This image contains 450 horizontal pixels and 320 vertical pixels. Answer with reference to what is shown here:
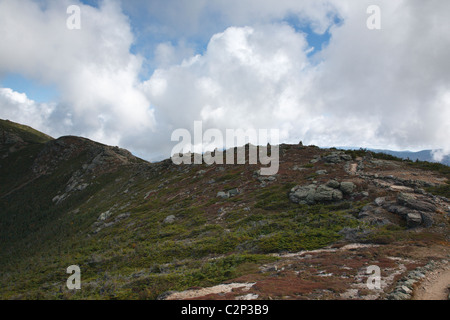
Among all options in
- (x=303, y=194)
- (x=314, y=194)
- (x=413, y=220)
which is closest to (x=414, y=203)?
(x=413, y=220)

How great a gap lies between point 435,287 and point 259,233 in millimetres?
12854

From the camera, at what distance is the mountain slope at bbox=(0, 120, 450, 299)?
13.4 m

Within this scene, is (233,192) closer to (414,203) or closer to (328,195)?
(328,195)

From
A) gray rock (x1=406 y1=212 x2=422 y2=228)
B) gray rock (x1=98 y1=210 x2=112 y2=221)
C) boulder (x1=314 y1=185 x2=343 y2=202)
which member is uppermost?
boulder (x1=314 y1=185 x2=343 y2=202)

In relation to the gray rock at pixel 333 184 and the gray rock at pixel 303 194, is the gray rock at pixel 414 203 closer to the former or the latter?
the gray rock at pixel 333 184

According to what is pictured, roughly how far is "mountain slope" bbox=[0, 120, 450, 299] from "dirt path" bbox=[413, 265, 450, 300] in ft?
2.81

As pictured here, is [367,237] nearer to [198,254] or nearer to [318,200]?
[318,200]

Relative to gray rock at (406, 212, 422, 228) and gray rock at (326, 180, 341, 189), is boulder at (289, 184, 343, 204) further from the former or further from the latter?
gray rock at (406, 212, 422, 228)

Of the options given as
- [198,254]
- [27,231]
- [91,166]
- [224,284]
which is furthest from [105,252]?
[91,166]

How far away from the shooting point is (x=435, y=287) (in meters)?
10.6

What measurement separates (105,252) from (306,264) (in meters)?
21.7

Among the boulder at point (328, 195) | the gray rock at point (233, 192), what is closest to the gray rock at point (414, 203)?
the boulder at point (328, 195)

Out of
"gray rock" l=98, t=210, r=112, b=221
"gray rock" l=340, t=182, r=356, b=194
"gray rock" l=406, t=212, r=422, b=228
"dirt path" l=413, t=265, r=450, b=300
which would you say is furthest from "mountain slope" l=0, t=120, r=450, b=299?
"gray rock" l=98, t=210, r=112, b=221

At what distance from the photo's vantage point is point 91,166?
83.0 meters
